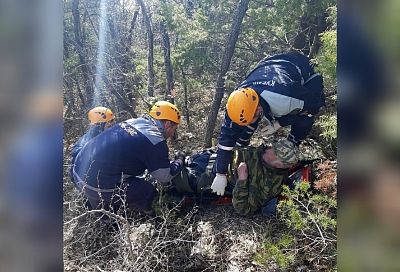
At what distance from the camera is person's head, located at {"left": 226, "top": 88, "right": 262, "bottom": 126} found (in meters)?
3.99

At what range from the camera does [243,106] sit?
3.98 metres

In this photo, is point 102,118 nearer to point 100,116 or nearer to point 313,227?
point 100,116

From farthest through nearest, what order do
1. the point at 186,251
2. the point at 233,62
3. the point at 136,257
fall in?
1. the point at 233,62
2. the point at 186,251
3. the point at 136,257

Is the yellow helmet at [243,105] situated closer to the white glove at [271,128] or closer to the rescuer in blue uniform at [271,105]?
the rescuer in blue uniform at [271,105]

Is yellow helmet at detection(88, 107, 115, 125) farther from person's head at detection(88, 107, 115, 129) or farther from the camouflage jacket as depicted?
the camouflage jacket

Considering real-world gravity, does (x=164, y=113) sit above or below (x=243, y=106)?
below

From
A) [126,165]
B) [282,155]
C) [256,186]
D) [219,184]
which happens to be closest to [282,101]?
[282,155]

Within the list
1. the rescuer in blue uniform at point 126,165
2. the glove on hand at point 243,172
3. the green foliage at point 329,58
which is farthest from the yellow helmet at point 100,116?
the green foliage at point 329,58

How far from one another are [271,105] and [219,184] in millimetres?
856

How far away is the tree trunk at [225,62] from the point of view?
212 inches

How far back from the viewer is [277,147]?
403cm
